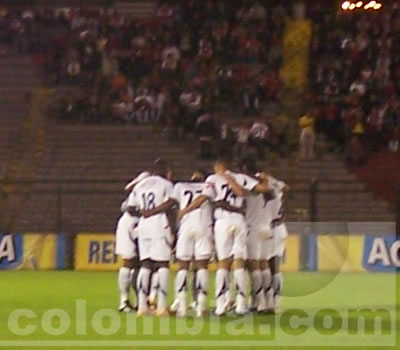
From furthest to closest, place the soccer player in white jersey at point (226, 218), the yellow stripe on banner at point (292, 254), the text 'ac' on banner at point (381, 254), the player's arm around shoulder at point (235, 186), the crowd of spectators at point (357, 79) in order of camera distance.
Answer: the crowd of spectators at point (357, 79)
the text 'ac' on banner at point (381, 254)
the yellow stripe on banner at point (292, 254)
the soccer player in white jersey at point (226, 218)
the player's arm around shoulder at point (235, 186)

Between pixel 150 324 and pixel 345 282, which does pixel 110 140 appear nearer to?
pixel 345 282

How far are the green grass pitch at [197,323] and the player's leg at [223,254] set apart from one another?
0.81 feet

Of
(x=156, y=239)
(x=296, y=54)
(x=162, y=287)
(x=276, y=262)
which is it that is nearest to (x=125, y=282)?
(x=162, y=287)

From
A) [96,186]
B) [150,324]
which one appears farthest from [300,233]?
[150,324]

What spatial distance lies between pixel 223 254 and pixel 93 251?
37.1ft

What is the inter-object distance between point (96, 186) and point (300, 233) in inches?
201

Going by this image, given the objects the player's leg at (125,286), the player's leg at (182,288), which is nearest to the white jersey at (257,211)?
the player's leg at (182,288)

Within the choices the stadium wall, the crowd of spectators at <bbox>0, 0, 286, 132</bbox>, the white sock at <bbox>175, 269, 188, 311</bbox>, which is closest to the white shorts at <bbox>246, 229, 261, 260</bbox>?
the white sock at <bbox>175, 269, 188, 311</bbox>

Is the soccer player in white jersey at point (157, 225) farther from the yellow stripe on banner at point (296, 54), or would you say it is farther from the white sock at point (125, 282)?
the yellow stripe on banner at point (296, 54)

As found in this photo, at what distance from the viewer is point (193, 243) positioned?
17.7 metres

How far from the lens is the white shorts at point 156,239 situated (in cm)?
1766

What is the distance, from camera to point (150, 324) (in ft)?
55.3

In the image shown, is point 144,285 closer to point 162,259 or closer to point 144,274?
point 144,274

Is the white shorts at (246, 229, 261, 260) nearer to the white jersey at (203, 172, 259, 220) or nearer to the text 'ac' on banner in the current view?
the white jersey at (203, 172, 259, 220)
